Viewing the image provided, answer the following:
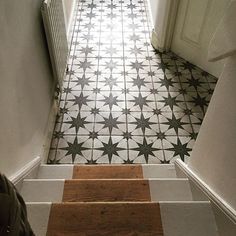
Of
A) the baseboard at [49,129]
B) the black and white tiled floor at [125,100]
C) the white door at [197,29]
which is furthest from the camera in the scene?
the white door at [197,29]

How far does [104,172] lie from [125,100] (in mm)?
905

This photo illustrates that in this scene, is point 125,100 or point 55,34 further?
point 125,100

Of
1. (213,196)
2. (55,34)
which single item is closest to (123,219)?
(213,196)

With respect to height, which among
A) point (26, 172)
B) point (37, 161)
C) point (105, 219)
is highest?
point (105, 219)

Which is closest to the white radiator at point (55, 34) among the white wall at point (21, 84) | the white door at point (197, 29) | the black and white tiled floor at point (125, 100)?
the white wall at point (21, 84)

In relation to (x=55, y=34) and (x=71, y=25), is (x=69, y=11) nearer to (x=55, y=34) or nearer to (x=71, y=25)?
(x=71, y=25)

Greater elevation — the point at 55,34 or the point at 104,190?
the point at 55,34

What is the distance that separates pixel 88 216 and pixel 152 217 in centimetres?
30

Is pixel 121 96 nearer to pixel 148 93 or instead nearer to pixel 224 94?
pixel 148 93

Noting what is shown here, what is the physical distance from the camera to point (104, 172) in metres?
1.93

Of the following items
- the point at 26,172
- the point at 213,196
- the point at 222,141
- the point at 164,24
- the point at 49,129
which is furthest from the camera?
the point at 164,24

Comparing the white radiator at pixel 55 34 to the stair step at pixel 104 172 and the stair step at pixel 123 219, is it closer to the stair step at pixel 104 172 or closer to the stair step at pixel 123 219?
the stair step at pixel 104 172

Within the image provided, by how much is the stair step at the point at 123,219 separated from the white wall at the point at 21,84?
12.2 inches

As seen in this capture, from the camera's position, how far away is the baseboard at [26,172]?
148 centimetres
